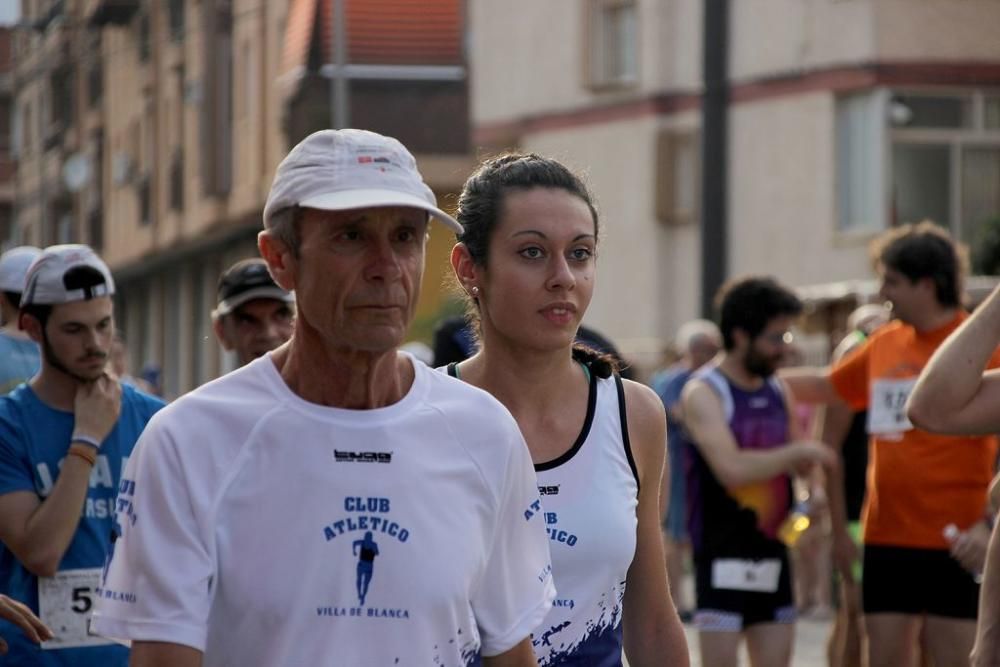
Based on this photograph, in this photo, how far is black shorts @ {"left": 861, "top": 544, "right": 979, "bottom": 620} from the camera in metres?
9.05

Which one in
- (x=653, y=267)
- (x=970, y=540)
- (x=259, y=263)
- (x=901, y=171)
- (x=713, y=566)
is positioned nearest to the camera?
(x=970, y=540)

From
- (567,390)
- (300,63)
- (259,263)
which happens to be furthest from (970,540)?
(300,63)

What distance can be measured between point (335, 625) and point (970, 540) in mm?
3491

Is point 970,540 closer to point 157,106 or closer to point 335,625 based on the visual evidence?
point 335,625

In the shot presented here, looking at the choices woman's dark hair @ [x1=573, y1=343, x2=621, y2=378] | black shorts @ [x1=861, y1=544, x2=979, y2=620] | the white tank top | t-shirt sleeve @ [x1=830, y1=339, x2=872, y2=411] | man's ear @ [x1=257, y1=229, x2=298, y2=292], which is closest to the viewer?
man's ear @ [x1=257, y1=229, x2=298, y2=292]

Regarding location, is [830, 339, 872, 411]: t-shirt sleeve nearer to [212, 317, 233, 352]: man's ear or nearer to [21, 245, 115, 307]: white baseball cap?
[212, 317, 233, 352]: man's ear

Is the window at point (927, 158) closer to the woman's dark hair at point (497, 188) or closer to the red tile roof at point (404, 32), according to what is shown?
the red tile roof at point (404, 32)

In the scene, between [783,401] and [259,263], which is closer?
[259,263]

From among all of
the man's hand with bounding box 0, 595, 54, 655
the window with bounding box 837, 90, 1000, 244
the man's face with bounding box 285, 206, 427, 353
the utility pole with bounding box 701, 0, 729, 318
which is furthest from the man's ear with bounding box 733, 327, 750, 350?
the window with bounding box 837, 90, 1000, 244

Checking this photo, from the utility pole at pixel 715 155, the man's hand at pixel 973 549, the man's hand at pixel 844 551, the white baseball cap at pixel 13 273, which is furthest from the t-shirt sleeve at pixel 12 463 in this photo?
the utility pole at pixel 715 155

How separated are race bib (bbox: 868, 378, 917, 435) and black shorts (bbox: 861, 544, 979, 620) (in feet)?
1.63

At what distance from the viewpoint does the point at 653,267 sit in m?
29.6

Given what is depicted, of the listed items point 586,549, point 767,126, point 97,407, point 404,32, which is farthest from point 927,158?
point 586,549

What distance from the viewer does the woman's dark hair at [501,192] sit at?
5.28 meters
